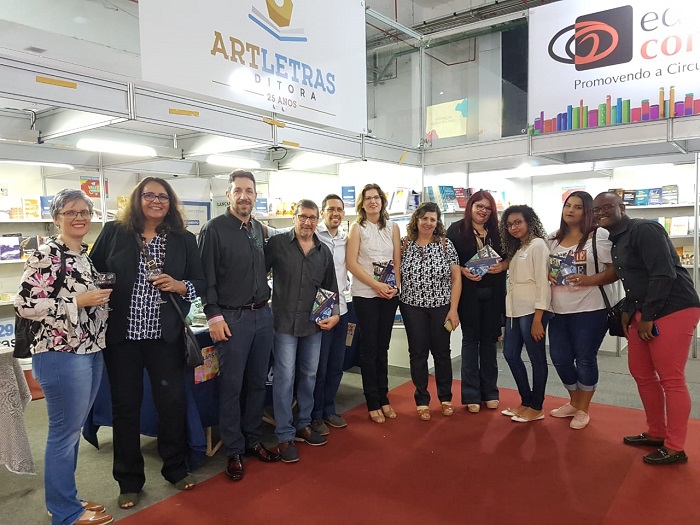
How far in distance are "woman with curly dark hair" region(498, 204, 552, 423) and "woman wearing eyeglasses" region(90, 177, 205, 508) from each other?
7.08 ft

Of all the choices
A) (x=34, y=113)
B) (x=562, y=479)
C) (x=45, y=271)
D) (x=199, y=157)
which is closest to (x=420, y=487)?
(x=562, y=479)

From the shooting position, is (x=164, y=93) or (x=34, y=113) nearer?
(x=164, y=93)

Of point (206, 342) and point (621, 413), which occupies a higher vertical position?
point (206, 342)

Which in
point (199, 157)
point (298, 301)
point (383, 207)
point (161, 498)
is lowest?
point (161, 498)

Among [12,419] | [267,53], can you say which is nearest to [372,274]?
[267,53]

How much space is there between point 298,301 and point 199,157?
187 cm

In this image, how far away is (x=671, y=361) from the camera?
9.50 feet

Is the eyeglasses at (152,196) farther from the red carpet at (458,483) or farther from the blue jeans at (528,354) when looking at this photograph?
the blue jeans at (528,354)

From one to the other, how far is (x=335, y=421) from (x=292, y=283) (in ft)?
3.88

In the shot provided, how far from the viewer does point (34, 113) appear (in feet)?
10.9

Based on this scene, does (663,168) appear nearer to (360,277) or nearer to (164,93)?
(360,277)

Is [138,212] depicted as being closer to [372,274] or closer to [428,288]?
[372,274]

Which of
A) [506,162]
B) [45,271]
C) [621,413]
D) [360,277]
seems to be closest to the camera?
[45,271]

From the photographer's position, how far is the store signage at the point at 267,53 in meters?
2.72
